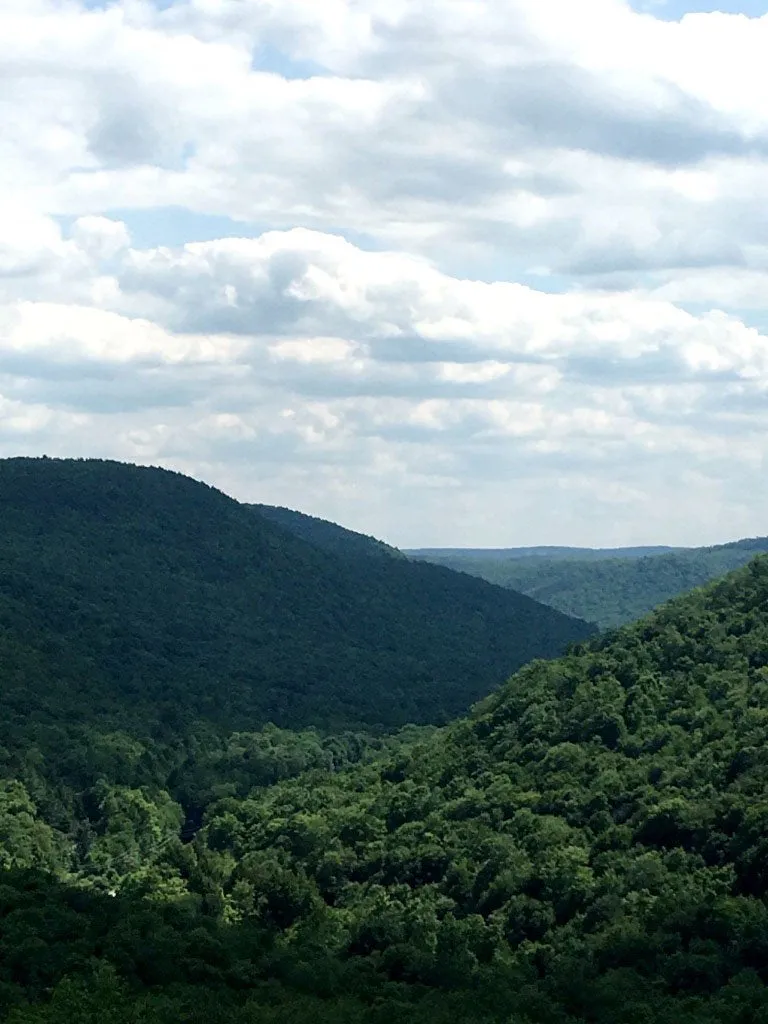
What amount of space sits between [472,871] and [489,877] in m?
3.32

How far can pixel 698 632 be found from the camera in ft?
595

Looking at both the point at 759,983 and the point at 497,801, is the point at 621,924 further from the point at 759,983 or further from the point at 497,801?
the point at 497,801

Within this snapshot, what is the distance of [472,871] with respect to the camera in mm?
135875

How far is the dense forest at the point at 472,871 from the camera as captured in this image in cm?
9850

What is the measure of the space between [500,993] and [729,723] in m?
59.3

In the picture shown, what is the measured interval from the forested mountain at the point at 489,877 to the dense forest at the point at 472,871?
0.87 ft

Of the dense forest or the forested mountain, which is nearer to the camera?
the forested mountain

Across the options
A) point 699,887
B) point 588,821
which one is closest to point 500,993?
point 699,887

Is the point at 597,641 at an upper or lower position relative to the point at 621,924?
upper

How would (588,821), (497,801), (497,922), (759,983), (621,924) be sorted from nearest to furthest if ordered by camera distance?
(759,983) → (621,924) → (497,922) → (588,821) → (497,801)

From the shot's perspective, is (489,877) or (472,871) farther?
(472,871)

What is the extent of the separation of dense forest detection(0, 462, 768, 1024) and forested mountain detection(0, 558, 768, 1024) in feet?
0.87

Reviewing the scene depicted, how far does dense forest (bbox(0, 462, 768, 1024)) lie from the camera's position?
323 ft

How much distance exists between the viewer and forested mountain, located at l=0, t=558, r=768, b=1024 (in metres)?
98.1
